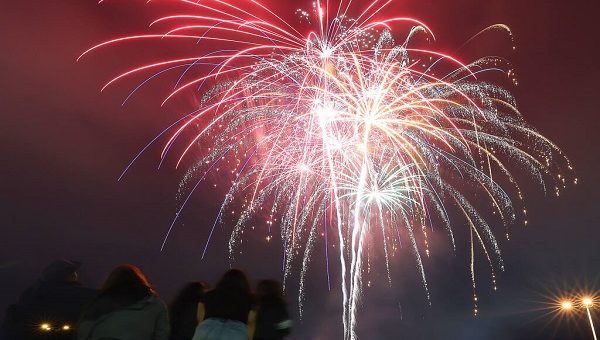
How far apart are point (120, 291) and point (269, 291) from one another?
2104 millimetres

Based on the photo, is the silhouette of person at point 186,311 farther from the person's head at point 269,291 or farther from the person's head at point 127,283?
the person's head at point 127,283

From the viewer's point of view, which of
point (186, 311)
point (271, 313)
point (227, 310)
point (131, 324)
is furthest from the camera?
point (186, 311)

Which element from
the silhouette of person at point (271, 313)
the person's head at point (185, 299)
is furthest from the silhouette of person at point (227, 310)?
the person's head at point (185, 299)

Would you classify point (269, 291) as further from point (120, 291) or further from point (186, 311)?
point (120, 291)

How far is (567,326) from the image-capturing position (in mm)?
47469

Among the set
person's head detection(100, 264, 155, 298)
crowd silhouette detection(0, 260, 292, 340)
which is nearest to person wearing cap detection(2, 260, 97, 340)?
crowd silhouette detection(0, 260, 292, 340)

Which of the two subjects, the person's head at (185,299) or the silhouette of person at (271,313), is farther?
the person's head at (185,299)

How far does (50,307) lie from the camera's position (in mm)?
6883

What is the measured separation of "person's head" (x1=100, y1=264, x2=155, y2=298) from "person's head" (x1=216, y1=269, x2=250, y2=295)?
0.83m

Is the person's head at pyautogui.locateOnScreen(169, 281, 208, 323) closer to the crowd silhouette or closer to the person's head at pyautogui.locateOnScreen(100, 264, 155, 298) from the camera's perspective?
the crowd silhouette

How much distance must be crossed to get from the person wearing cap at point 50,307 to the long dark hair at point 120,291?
1483 mm

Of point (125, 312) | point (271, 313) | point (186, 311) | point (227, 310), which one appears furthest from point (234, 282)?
point (125, 312)

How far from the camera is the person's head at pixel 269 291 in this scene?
6.82 metres

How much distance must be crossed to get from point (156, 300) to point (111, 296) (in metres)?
0.44
